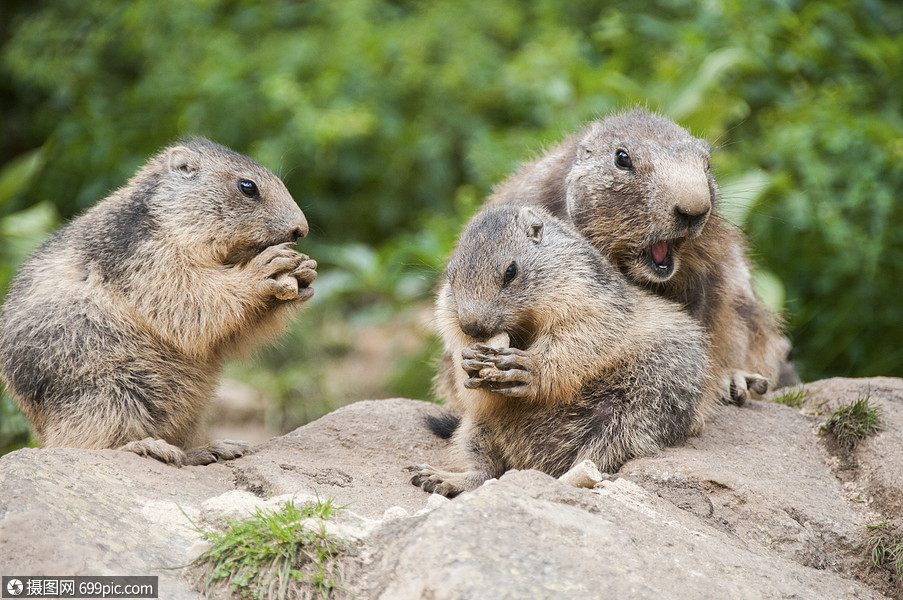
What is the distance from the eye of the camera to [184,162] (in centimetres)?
553

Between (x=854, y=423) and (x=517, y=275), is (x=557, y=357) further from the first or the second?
(x=854, y=423)

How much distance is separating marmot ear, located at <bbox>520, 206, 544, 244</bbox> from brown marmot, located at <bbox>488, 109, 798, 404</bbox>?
346mm

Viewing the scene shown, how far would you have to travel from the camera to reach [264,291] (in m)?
5.19

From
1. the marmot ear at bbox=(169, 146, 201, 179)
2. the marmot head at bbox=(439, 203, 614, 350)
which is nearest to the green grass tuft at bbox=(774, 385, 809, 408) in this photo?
the marmot head at bbox=(439, 203, 614, 350)

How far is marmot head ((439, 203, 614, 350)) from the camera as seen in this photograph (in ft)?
15.8

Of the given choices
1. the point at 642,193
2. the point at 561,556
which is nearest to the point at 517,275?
the point at 642,193

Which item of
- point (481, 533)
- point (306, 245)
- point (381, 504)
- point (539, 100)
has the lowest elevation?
point (306, 245)

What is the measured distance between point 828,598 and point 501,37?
10.00 m

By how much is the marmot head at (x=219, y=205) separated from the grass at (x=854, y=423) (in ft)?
11.0

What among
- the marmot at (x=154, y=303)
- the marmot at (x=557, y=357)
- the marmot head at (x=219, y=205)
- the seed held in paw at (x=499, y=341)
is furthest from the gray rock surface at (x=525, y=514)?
the marmot head at (x=219, y=205)

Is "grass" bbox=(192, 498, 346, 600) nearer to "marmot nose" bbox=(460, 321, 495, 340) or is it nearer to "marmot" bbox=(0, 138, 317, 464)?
"marmot" bbox=(0, 138, 317, 464)

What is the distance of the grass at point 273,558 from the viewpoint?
142 inches

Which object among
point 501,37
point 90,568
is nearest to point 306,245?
point 501,37

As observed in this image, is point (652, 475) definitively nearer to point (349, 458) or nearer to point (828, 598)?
point (828, 598)
